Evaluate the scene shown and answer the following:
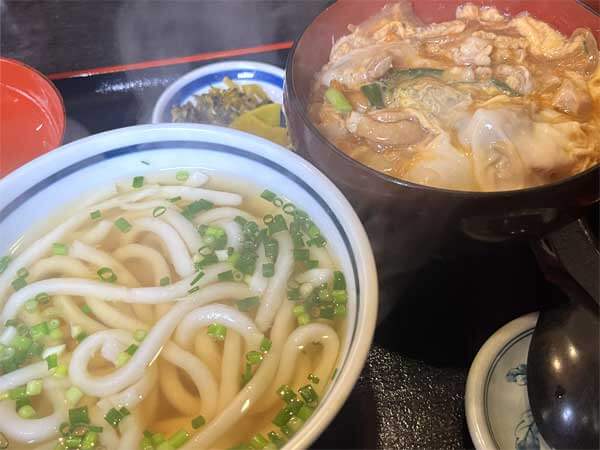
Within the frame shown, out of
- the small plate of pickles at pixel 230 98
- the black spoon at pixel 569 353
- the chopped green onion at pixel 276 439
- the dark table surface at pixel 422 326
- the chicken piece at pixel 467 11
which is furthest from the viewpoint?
the small plate of pickles at pixel 230 98

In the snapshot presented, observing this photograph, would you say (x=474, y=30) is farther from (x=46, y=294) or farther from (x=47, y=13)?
(x=47, y=13)

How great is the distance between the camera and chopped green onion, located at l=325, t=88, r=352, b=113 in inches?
55.3

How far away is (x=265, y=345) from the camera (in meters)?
1.16

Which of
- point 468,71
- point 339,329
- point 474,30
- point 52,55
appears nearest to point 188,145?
point 339,329

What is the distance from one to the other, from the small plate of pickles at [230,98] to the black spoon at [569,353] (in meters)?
0.97

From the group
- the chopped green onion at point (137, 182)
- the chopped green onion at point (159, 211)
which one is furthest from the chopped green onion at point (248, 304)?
the chopped green onion at point (137, 182)

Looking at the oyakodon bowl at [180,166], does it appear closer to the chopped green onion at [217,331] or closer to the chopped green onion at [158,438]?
the chopped green onion at [217,331]

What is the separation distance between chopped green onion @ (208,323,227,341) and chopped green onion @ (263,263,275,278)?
0.49 feet

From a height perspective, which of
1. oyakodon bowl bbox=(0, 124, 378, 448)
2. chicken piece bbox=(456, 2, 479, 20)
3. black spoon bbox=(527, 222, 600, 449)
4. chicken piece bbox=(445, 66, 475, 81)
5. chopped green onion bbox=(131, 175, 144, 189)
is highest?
chicken piece bbox=(456, 2, 479, 20)

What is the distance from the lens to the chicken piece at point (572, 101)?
4.53ft

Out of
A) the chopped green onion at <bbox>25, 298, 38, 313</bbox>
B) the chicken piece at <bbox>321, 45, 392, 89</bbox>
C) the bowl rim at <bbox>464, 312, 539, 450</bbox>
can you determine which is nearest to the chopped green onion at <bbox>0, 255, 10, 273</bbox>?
the chopped green onion at <bbox>25, 298, 38, 313</bbox>

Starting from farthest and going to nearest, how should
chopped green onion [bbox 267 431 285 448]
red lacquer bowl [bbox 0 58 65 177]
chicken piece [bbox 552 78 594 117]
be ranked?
red lacquer bowl [bbox 0 58 65 177], chicken piece [bbox 552 78 594 117], chopped green onion [bbox 267 431 285 448]

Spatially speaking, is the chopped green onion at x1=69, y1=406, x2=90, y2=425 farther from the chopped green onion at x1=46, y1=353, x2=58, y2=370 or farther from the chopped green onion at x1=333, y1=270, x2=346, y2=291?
the chopped green onion at x1=333, y1=270, x2=346, y2=291

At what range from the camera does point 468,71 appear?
1469 mm
